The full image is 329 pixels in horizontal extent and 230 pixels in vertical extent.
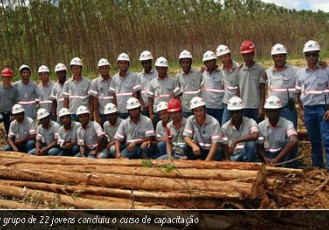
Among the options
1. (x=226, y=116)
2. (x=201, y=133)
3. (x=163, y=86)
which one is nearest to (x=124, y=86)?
(x=163, y=86)

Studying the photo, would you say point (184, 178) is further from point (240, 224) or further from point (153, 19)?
point (153, 19)

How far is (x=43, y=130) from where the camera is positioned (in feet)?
27.2

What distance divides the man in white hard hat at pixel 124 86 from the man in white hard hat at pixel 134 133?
29.8 inches

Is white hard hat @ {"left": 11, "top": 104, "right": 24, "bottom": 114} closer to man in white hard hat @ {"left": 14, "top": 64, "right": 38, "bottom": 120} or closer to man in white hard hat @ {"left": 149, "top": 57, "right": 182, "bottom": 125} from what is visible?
man in white hard hat @ {"left": 14, "top": 64, "right": 38, "bottom": 120}

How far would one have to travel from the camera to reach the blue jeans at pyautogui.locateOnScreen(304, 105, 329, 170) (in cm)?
641

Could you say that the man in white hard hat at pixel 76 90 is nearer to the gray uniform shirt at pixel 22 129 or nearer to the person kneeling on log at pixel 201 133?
the gray uniform shirt at pixel 22 129

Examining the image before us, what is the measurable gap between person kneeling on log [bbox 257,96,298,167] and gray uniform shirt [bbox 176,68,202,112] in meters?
1.57

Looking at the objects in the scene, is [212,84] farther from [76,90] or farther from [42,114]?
[42,114]

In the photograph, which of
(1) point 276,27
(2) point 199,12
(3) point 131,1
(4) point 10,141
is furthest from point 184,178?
(1) point 276,27

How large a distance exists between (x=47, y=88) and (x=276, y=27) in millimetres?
24890

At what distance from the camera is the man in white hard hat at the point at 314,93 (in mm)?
6402

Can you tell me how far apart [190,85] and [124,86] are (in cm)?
120

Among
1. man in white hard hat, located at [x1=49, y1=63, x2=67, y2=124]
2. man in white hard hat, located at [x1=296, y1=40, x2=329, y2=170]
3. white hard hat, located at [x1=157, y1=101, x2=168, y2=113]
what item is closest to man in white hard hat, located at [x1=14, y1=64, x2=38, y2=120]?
man in white hard hat, located at [x1=49, y1=63, x2=67, y2=124]

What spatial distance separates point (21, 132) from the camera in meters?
8.66
